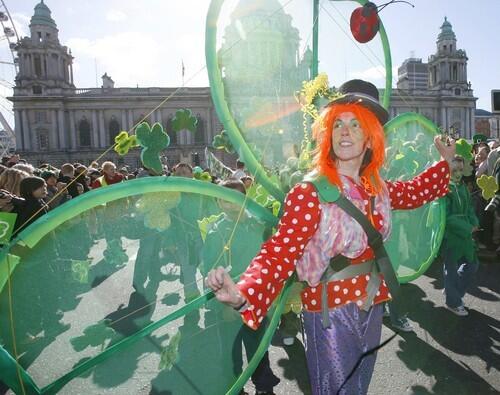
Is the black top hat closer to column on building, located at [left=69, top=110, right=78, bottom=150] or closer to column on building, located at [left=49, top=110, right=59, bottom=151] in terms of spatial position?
column on building, located at [left=49, top=110, right=59, bottom=151]

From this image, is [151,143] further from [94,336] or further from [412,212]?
[412,212]

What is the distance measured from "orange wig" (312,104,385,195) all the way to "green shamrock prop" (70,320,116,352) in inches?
41.0

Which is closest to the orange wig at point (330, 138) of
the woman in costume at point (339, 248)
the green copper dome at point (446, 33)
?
the woman in costume at point (339, 248)

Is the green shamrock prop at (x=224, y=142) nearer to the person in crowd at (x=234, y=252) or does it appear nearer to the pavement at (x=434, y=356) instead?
the person in crowd at (x=234, y=252)

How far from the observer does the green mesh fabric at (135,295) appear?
1.44 meters

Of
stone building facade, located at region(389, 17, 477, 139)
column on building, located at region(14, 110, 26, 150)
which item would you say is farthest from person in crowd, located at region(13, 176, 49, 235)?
stone building facade, located at region(389, 17, 477, 139)

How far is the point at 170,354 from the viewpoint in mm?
1729

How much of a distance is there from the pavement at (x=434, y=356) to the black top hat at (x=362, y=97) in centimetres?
229

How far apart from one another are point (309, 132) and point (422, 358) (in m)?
2.66

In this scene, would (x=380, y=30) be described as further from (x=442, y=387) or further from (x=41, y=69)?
(x=41, y=69)

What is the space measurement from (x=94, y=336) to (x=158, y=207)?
0.54 metres

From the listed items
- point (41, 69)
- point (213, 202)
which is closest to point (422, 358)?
point (213, 202)

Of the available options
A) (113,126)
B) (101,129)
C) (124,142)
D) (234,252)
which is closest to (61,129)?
(101,129)

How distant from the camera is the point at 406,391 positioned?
309 cm
